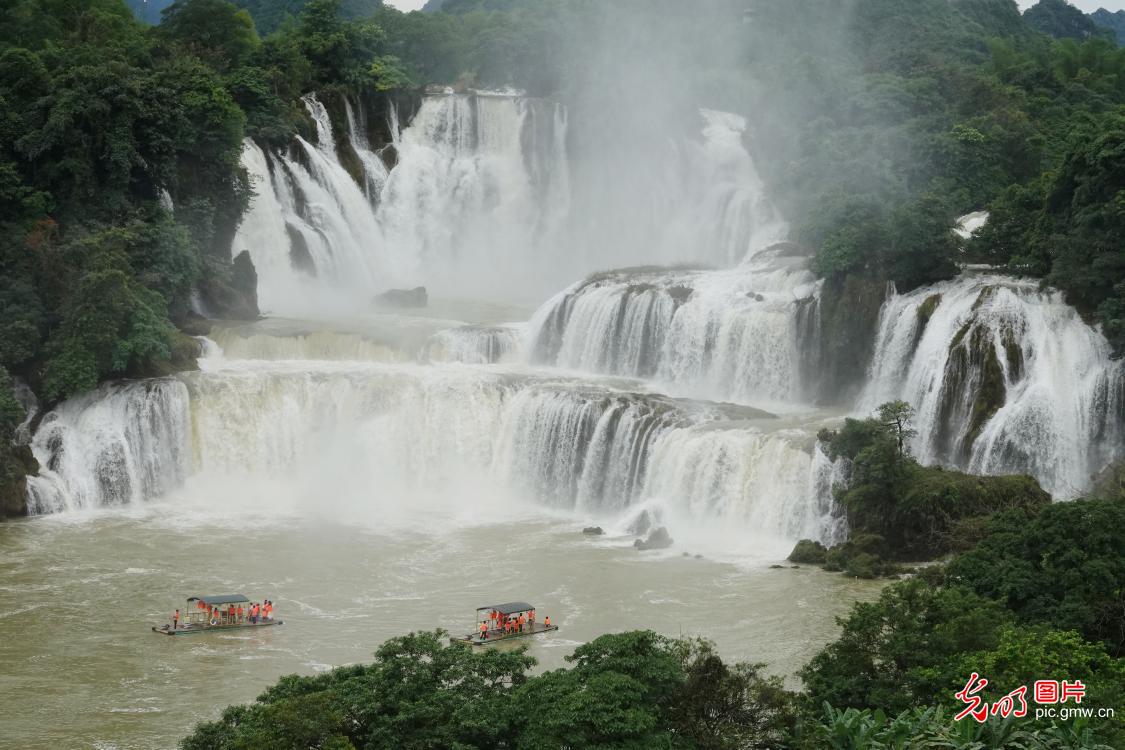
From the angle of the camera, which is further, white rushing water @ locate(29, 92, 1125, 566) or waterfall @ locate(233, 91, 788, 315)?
waterfall @ locate(233, 91, 788, 315)

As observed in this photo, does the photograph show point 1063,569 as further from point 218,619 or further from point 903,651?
point 218,619

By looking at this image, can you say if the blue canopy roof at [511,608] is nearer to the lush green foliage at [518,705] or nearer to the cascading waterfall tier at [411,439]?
the lush green foliage at [518,705]

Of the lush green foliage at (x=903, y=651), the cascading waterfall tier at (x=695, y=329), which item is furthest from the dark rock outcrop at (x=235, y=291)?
the lush green foliage at (x=903, y=651)

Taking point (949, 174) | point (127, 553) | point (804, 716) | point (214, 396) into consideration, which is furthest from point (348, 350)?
point (804, 716)

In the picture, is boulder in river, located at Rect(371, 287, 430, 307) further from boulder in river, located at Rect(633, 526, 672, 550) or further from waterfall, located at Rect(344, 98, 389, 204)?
boulder in river, located at Rect(633, 526, 672, 550)

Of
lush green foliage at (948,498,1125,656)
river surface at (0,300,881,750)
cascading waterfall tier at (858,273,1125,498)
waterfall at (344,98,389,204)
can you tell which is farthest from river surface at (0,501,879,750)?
waterfall at (344,98,389,204)
